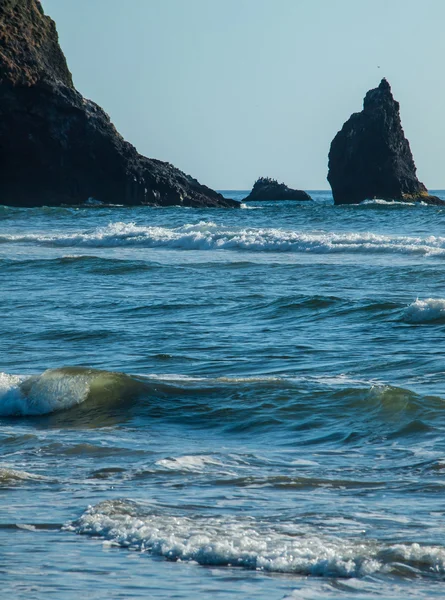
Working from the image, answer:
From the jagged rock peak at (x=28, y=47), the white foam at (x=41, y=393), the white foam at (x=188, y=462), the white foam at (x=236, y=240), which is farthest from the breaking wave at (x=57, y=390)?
the jagged rock peak at (x=28, y=47)

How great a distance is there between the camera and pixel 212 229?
101ft

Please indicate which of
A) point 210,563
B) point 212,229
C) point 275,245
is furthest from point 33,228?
point 210,563

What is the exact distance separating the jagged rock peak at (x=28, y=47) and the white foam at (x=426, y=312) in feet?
164

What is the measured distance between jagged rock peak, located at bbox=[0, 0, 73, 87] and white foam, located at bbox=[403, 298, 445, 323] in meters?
49.9

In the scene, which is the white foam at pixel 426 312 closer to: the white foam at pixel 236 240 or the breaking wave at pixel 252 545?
the breaking wave at pixel 252 545

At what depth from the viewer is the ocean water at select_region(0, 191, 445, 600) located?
401 centimetres

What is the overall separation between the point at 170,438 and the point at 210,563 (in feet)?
8.69

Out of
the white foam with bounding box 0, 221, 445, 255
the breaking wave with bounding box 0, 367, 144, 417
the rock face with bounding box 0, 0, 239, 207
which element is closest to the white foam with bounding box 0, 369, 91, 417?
the breaking wave with bounding box 0, 367, 144, 417

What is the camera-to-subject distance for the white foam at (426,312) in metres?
11.5

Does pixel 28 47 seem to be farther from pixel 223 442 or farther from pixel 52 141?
pixel 223 442

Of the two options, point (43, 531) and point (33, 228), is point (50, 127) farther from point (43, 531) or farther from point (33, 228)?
point (43, 531)

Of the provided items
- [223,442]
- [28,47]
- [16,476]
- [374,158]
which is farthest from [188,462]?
[374,158]

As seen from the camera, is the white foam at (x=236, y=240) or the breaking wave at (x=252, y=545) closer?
the breaking wave at (x=252, y=545)

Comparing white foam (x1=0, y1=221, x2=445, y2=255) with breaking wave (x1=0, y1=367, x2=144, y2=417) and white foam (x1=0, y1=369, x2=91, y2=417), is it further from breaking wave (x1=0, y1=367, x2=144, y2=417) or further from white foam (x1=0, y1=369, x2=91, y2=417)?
white foam (x1=0, y1=369, x2=91, y2=417)
